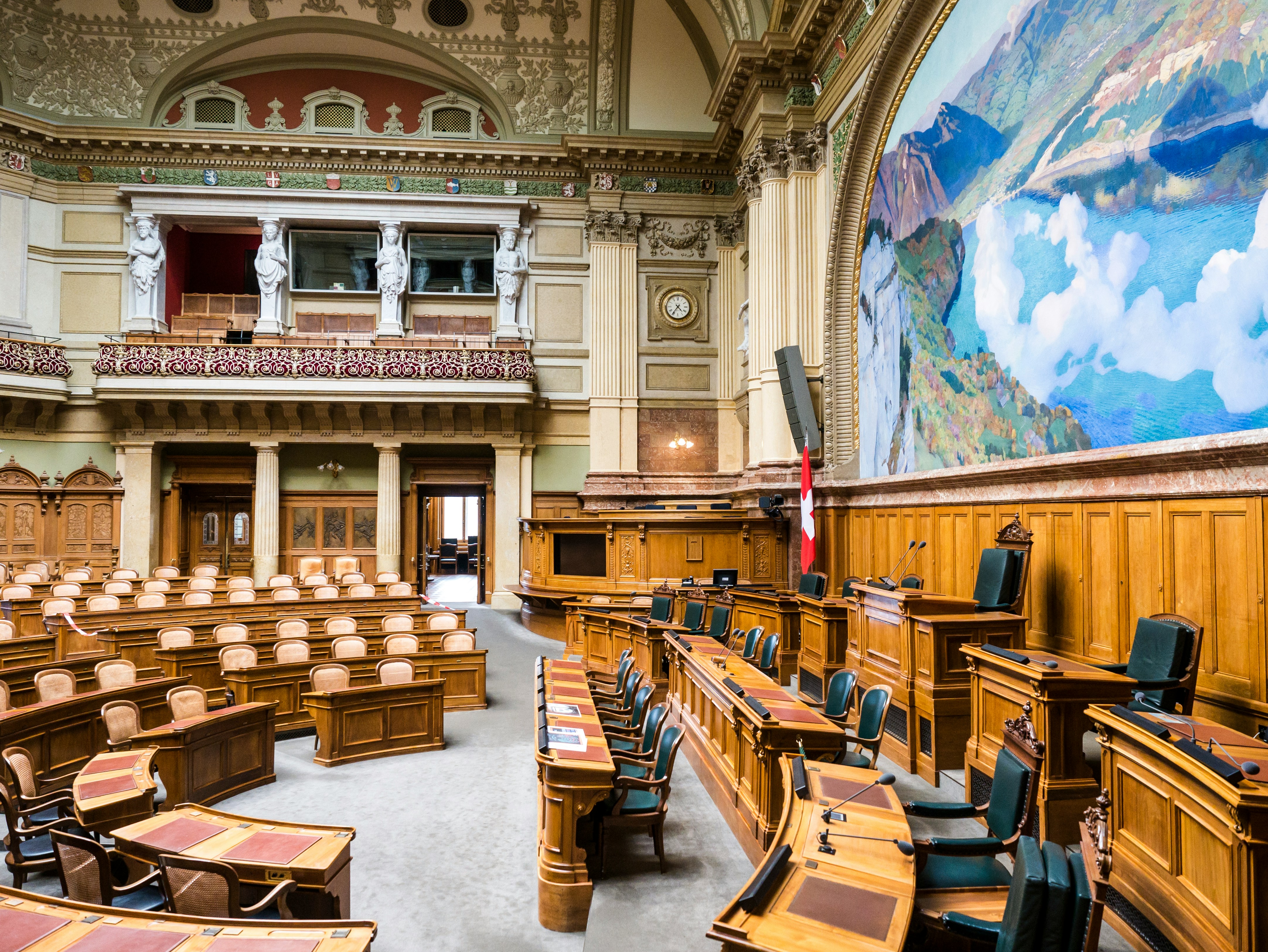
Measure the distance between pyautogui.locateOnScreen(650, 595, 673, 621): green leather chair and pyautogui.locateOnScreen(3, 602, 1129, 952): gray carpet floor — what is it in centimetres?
269

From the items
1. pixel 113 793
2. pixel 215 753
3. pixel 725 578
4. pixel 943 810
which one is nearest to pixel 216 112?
pixel 725 578

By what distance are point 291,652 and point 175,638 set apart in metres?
1.30

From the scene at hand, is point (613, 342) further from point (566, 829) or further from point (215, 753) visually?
point (566, 829)

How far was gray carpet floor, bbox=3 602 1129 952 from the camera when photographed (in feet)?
13.4

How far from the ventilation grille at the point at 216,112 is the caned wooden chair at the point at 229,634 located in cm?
1402

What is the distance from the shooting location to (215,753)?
6.05 metres

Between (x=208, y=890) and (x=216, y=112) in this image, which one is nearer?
(x=208, y=890)

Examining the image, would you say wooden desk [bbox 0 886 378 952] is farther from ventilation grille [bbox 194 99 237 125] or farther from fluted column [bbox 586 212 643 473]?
ventilation grille [bbox 194 99 237 125]

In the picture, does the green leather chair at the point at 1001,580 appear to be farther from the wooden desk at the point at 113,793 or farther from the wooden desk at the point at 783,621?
the wooden desk at the point at 113,793

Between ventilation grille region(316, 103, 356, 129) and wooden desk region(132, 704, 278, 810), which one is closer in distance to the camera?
wooden desk region(132, 704, 278, 810)

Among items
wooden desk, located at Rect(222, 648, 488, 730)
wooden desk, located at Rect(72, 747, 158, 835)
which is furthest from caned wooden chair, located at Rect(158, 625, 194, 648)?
wooden desk, located at Rect(72, 747, 158, 835)

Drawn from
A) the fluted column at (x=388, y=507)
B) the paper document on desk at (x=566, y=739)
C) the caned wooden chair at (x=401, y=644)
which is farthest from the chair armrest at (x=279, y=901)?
the fluted column at (x=388, y=507)

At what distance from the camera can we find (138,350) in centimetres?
1561

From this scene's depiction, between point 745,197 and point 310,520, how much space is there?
11.6 metres
